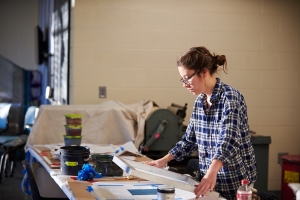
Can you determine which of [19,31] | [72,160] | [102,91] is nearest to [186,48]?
[102,91]

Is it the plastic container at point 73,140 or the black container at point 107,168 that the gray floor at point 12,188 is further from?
the black container at point 107,168

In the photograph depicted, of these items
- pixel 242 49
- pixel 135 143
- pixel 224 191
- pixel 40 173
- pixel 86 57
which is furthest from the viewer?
pixel 242 49

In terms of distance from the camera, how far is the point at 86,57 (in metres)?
5.43

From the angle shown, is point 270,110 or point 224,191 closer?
point 224,191

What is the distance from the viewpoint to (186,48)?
5.64 metres

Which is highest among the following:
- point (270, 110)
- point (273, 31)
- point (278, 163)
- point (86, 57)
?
point (273, 31)

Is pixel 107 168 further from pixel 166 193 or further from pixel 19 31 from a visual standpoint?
pixel 19 31

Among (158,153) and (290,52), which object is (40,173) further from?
(290,52)

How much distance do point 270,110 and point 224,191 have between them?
3272 mm

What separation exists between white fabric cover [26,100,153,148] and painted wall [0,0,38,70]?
5.69 meters

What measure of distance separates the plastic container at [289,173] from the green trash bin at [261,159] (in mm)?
332

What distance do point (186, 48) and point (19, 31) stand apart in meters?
5.50

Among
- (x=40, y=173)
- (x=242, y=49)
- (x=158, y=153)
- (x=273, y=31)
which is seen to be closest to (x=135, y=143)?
(x=158, y=153)

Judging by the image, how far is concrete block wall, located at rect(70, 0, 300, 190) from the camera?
545cm
